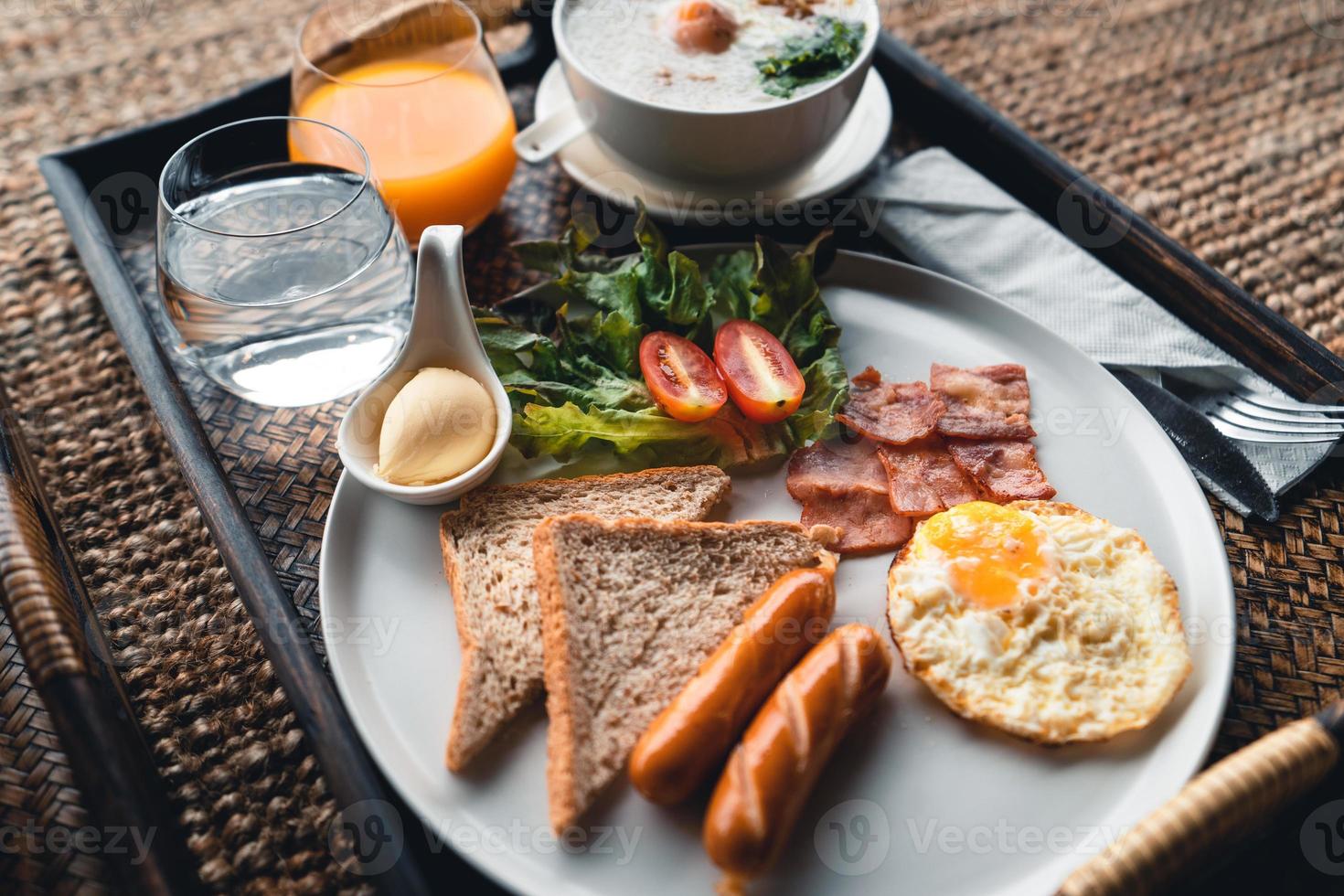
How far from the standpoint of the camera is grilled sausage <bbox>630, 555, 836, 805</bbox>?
1.77 metres

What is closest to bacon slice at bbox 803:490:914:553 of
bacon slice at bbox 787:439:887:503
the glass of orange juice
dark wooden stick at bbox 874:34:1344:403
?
bacon slice at bbox 787:439:887:503

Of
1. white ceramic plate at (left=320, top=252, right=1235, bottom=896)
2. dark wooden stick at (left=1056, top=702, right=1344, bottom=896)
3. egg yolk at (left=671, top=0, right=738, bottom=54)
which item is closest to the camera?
dark wooden stick at (left=1056, top=702, right=1344, bottom=896)

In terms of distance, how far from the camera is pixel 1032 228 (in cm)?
294

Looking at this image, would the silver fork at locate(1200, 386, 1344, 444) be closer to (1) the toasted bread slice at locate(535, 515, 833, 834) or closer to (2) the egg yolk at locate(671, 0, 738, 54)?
(1) the toasted bread slice at locate(535, 515, 833, 834)

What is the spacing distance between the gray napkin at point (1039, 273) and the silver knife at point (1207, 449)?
0.04 metres

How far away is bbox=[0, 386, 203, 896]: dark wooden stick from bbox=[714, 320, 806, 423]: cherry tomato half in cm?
150

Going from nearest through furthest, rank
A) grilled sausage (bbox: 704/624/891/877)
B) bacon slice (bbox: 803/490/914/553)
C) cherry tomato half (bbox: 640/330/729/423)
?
grilled sausage (bbox: 704/624/891/877) → bacon slice (bbox: 803/490/914/553) → cherry tomato half (bbox: 640/330/729/423)

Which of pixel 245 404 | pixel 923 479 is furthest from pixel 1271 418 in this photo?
pixel 245 404

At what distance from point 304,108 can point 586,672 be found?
6.23 ft

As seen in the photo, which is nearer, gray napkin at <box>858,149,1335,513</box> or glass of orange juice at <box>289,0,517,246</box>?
gray napkin at <box>858,149,1335,513</box>

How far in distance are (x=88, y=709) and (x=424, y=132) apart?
1735 millimetres

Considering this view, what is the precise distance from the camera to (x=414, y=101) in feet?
8.91

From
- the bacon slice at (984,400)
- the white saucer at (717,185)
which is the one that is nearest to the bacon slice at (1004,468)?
the bacon slice at (984,400)

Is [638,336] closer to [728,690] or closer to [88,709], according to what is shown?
[728,690]
